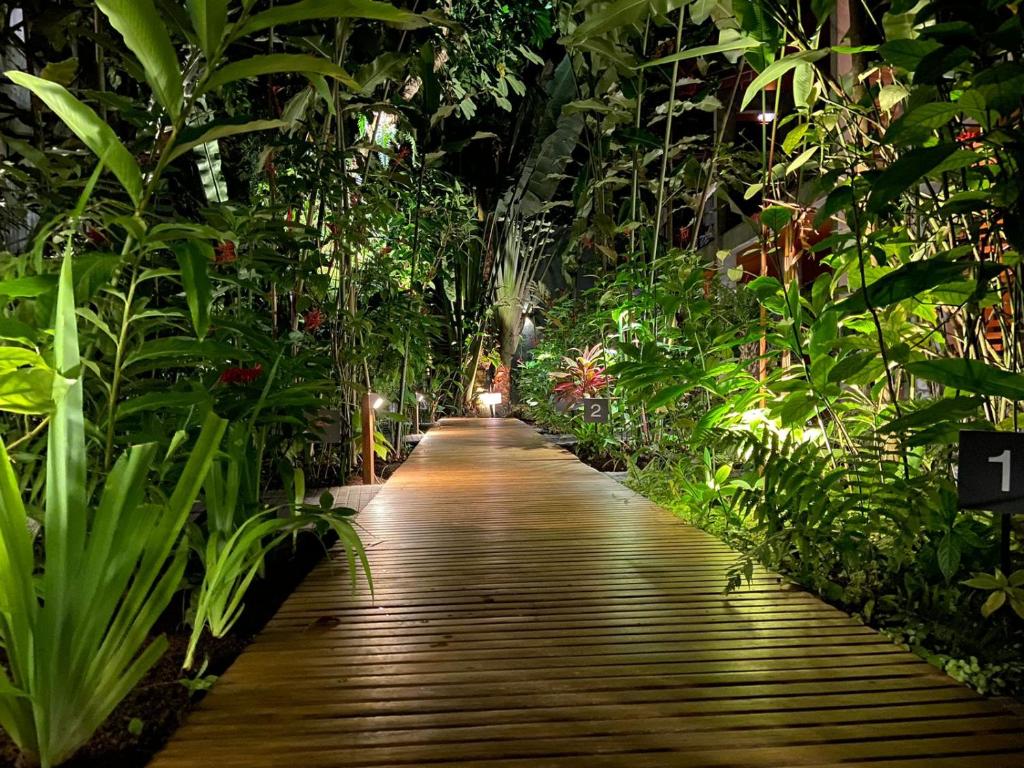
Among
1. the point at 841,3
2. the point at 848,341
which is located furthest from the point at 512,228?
the point at 848,341

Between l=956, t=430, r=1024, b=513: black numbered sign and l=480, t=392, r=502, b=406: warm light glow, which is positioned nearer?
l=956, t=430, r=1024, b=513: black numbered sign

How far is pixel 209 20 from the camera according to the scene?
1.00 m

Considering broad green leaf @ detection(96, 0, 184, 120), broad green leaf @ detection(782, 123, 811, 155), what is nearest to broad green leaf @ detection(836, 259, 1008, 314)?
broad green leaf @ detection(782, 123, 811, 155)

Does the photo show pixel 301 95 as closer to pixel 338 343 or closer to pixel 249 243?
pixel 249 243

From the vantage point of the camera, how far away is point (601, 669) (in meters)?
1.42

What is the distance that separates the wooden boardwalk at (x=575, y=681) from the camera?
43.3 inches

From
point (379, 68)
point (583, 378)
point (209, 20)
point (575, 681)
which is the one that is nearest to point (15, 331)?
point (209, 20)

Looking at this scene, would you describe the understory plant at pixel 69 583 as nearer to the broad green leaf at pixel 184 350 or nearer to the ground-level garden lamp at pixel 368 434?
the broad green leaf at pixel 184 350

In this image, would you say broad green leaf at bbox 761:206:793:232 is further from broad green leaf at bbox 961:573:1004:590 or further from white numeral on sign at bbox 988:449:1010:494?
broad green leaf at bbox 961:573:1004:590

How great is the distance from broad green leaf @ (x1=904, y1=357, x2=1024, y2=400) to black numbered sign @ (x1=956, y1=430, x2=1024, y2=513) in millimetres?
80

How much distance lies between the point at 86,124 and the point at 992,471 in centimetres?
162

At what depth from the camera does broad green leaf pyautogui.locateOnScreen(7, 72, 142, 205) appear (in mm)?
A: 981

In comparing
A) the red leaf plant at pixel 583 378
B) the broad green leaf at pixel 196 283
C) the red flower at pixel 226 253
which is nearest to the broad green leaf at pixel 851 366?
the broad green leaf at pixel 196 283

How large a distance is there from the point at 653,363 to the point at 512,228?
9.07 metres
